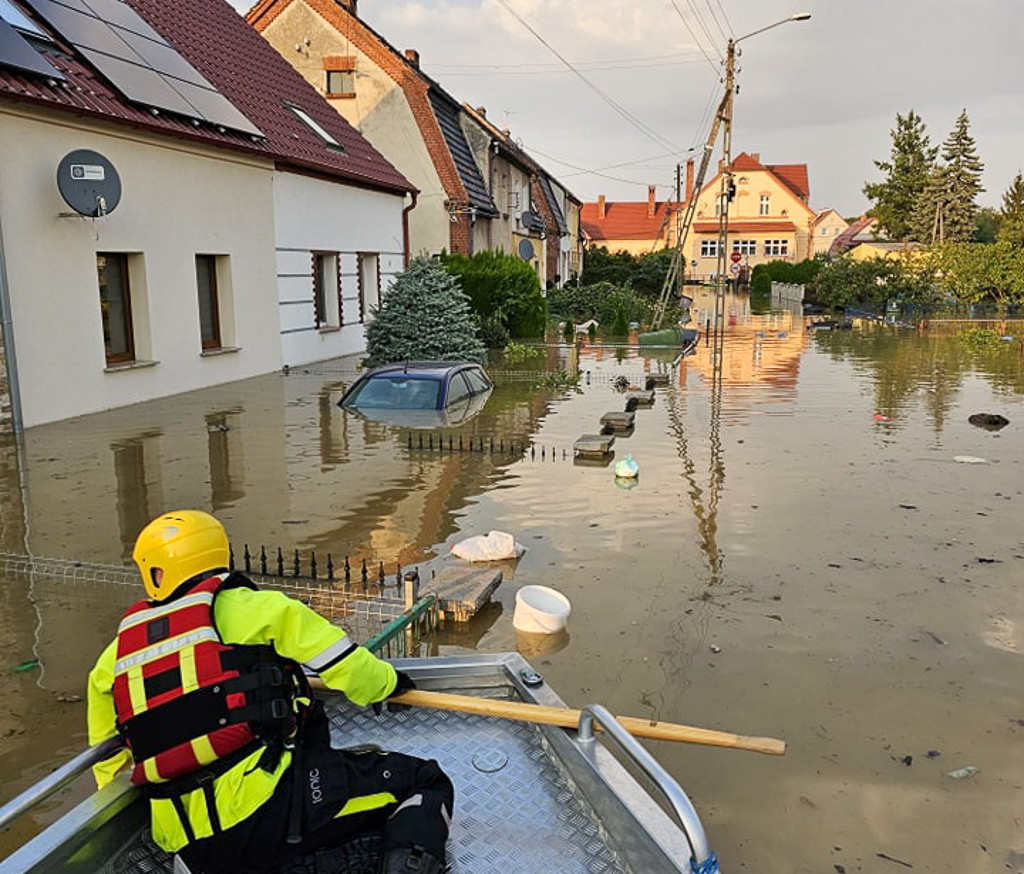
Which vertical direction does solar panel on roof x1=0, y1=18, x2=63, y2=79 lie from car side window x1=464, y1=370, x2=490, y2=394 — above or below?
above

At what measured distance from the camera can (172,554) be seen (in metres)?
2.80

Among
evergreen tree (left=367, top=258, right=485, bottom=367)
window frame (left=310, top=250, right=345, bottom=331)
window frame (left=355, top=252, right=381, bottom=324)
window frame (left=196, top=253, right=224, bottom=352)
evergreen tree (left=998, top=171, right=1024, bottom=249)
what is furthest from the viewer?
evergreen tree (left=998, top=171, right=1024, bottom=249)

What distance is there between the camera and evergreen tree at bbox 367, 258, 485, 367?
18.2m

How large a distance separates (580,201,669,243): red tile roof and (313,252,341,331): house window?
206 feet

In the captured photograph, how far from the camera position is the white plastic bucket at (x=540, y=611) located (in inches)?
227

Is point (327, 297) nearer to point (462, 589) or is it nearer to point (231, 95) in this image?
point (231, 95)

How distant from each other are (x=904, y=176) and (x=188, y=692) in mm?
67733

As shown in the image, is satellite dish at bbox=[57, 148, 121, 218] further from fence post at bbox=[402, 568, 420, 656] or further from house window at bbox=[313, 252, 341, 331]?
fence post at bbox=[402, 568, 420, 656]

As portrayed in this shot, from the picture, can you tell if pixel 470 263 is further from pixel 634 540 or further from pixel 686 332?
pixel 634 540

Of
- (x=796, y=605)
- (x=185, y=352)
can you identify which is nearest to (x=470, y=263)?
(x=185, y=352)

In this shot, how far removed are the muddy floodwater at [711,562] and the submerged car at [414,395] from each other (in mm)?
393

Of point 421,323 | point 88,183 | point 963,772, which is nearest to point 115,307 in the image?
point 88,183

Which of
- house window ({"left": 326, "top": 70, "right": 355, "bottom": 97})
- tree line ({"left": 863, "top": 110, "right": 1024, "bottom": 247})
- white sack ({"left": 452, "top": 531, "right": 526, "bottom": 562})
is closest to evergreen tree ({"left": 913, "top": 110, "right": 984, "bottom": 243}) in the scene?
tree line ({"left": 863, "top": 110, "right": 1024, "bottom": 247})

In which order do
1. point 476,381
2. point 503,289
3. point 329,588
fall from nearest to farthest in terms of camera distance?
point 329,588 → point 476,381 → point 503,289
